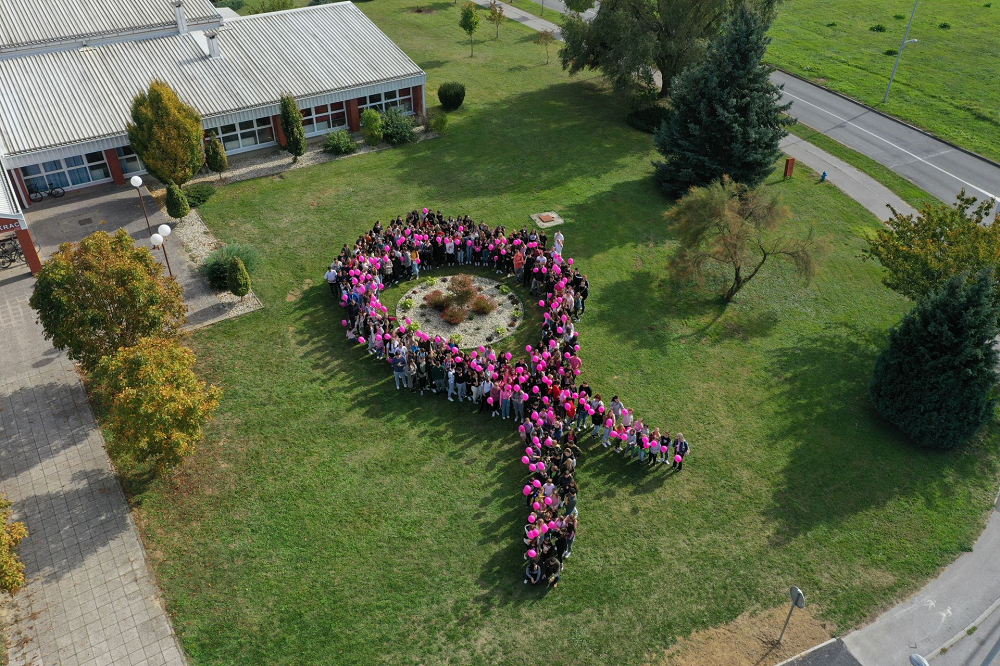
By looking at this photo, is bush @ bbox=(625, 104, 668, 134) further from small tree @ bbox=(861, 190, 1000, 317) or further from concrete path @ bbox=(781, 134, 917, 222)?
small tree @ bbox=(861, 190, 1000, 317)

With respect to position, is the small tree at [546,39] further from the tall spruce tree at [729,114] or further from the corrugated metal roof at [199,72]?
the tall spruce tree at [729,114]

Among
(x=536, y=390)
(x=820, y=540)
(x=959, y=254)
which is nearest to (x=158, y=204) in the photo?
(x=536, y=390)

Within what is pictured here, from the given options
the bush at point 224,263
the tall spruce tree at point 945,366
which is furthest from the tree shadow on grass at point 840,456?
the bush at point 224,263

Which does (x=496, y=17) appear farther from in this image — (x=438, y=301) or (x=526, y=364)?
(x=526, y=364)

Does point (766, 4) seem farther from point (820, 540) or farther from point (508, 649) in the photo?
point (508, 649)

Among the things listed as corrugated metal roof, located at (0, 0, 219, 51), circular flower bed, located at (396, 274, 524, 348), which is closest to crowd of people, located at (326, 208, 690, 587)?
circular flower bed, located at (396, 274, 524, 348)
